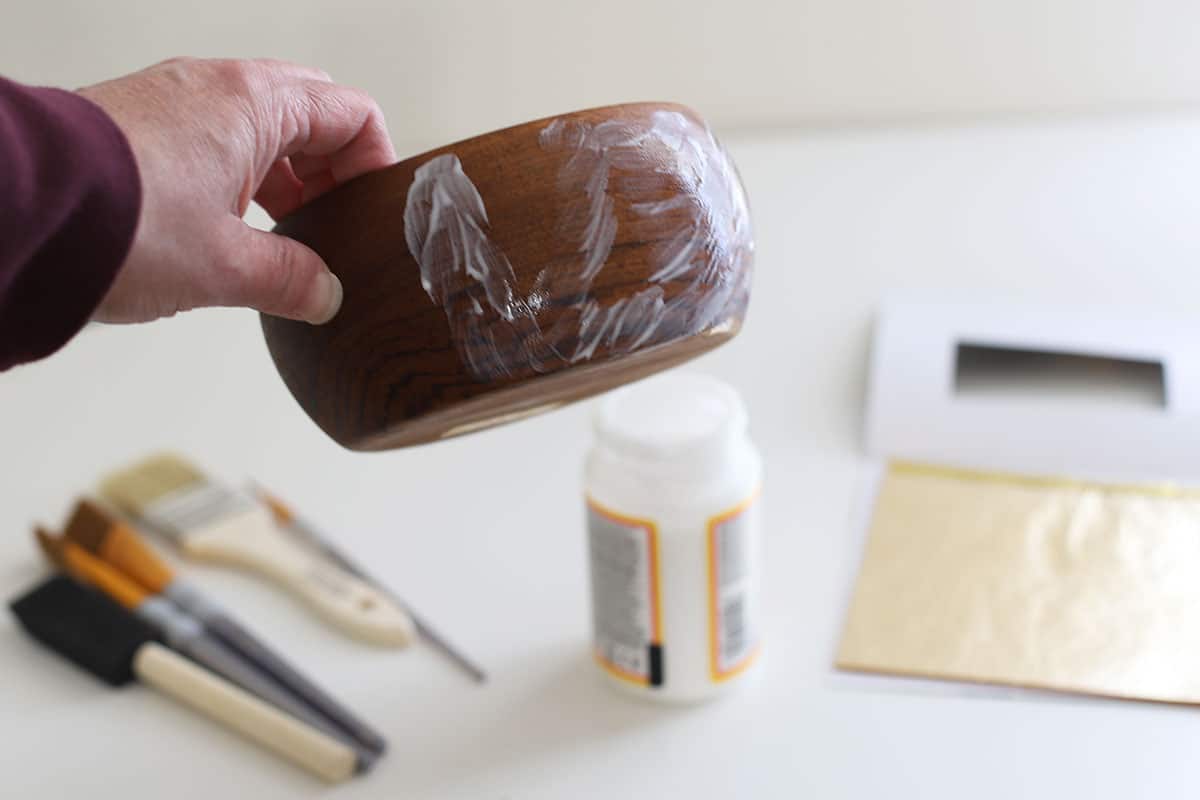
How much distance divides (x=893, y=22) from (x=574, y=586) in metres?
0.58

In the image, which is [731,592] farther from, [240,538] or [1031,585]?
[240,538]

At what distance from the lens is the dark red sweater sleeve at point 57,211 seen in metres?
0.39

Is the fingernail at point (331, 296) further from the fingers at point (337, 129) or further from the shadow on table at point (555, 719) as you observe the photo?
the shadow on table at point (555, 719)

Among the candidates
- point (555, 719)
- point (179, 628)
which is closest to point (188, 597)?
point (179, 628)

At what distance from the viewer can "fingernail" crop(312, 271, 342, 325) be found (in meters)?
0.46

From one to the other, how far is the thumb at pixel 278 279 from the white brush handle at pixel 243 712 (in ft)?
0.78

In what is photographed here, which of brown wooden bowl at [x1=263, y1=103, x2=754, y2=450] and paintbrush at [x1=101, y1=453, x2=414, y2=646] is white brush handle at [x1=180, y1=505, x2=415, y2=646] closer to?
paintbrush at [x1=101, y1=453, x2=414, y2=646]

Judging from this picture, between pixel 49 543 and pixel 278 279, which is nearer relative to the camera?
pixel 278 279

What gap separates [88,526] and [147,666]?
118mm

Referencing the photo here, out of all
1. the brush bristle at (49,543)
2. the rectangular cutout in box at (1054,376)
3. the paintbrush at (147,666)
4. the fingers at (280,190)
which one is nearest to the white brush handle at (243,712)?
the paintbrush at (147,666)

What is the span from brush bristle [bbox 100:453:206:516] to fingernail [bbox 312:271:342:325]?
0.37 meters

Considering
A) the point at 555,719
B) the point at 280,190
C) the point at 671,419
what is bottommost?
the point at 555,719

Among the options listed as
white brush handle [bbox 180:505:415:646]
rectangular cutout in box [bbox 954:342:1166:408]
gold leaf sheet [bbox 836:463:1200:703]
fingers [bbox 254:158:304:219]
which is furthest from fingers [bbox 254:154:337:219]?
rectangular cutout in box [bbox 954:342:1166:408]

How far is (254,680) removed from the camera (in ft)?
2.17
